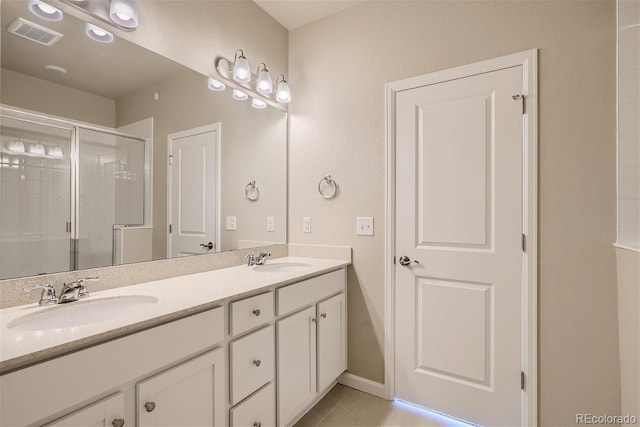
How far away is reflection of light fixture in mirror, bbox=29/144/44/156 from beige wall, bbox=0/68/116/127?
0.14 metres

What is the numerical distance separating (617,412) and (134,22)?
9.48ft

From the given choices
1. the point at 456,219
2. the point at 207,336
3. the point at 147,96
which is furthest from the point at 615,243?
the point at 147,96

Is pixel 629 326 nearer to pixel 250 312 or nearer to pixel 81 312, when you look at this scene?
pixel 250 312

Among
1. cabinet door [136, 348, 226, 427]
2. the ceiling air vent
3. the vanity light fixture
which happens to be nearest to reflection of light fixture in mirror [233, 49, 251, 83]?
the vanity light fixture

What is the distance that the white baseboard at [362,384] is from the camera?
78.8 inches

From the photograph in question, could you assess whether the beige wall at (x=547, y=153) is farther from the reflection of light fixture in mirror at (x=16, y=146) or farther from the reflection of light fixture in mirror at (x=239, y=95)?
the reflection of light fixture in mirror at (x=16, y=146)

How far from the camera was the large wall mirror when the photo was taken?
114 cm

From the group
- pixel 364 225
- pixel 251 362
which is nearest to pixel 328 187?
pixel 364 225

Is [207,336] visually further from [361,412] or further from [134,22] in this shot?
[134,22]

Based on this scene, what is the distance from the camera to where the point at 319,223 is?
2.26 metres

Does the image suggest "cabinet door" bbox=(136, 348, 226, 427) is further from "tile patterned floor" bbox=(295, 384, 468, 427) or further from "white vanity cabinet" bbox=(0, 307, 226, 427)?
"tile patterned floor" bbox=(295, 384, 468, 427)

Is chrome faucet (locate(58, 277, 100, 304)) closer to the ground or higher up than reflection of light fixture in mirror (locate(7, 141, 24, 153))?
closer to the ground

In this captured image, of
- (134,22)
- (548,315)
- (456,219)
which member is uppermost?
(134,22)

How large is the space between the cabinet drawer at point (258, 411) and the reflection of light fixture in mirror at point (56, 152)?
1252 mm
